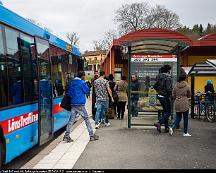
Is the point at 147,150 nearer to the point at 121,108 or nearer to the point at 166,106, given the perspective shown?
the point at 166,106

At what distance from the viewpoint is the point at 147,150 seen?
8.43m

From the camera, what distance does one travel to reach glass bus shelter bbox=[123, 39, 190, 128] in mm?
12508

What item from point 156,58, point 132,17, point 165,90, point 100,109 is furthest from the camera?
point 132,17

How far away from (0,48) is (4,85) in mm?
619

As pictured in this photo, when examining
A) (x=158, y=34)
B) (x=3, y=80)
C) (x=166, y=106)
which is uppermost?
(x=158, y=34)

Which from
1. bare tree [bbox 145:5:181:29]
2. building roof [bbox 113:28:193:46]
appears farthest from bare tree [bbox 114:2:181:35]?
building roof [bbox 113:28:193:46]

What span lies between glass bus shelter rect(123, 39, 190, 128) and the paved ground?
121 cm

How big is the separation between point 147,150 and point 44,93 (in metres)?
2.70

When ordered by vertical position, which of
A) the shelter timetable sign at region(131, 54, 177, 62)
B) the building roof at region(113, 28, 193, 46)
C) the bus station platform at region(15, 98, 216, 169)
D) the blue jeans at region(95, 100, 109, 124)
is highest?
the building roof at region(113, 28, 193, 46)

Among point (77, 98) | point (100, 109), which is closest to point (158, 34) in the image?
point (100, 109)

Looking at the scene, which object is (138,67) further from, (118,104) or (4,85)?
(4,85)

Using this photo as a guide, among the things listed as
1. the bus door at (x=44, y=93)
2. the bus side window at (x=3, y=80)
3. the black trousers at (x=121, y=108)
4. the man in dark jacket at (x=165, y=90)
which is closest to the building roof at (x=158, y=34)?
the black trousers at (x=121, y=108)

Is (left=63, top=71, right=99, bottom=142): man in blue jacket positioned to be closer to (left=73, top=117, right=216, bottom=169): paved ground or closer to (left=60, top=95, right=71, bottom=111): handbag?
(left=60, top=95, right=71, bottom=111): handbag

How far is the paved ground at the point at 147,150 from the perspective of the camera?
7.08 meters
